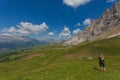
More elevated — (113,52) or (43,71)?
(113,52)

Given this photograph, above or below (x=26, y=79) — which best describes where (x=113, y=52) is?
above

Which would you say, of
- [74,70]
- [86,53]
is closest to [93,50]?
[86,53]

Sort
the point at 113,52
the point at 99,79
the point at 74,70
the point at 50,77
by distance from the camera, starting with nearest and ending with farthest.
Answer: the point at 99,79
the point at 50,77
the point at 74,70
the point at 113,52

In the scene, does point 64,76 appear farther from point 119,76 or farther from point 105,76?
point 119,76

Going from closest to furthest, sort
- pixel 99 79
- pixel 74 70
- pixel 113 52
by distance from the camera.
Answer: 1. pixel 99 79
2. pixel 74 70
3. pixel 113 52

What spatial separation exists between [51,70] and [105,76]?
1283 cm

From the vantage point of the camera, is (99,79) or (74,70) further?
(74,70)

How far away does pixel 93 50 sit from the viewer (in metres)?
146

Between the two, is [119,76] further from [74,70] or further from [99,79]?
[74,70]

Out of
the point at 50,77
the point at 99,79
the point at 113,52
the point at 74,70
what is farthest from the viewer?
the point at 113,52

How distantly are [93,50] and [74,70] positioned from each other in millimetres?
104458

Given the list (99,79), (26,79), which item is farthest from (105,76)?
(26,79)

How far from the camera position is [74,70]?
146 feet

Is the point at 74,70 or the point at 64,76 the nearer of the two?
the point at 64,76
